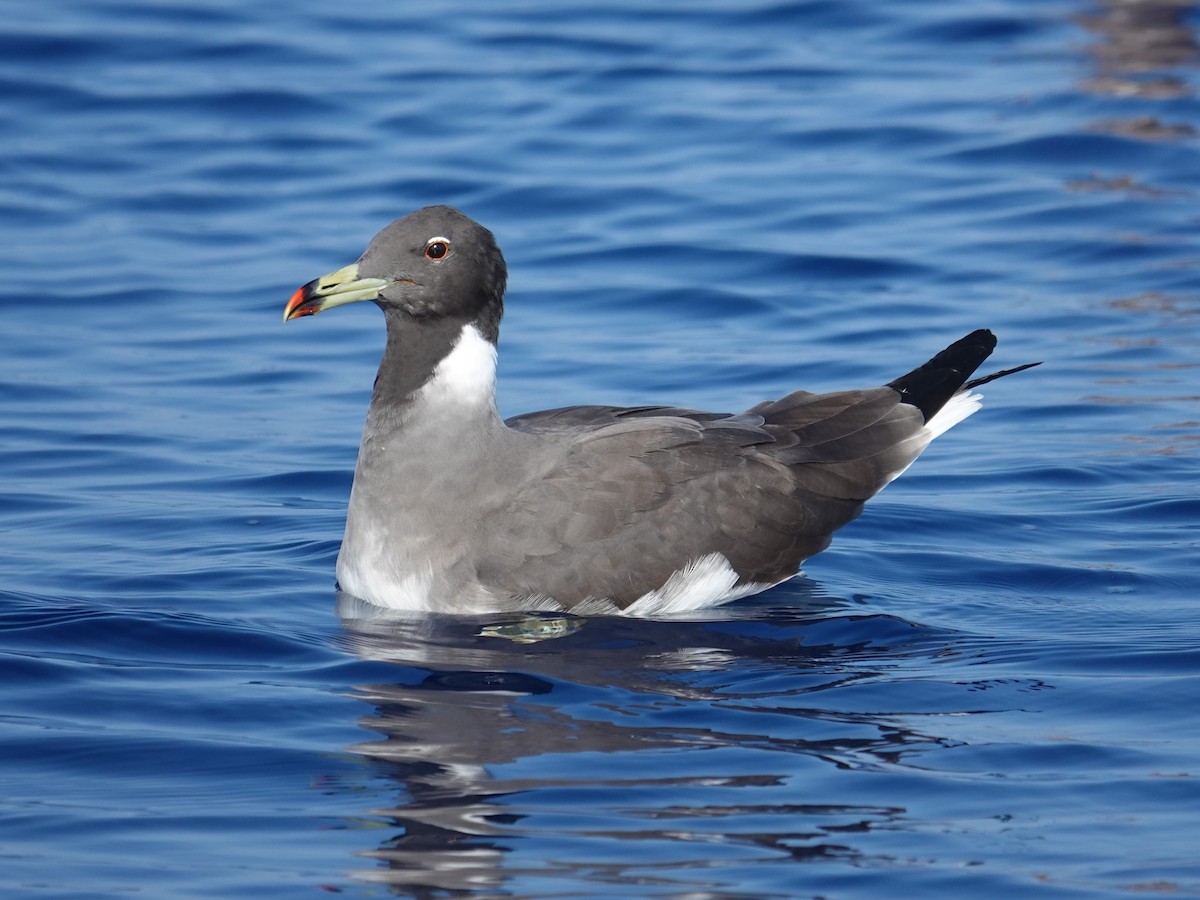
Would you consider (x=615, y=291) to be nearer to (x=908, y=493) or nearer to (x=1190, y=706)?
(x=908, y=493)

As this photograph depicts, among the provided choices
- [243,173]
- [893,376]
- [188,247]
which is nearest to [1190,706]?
[893,376]

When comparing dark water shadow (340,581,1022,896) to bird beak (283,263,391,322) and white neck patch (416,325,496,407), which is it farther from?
bird beak (283,263,391,322)

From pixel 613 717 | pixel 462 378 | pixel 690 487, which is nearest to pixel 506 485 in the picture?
pixel 462 378

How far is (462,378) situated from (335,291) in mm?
678

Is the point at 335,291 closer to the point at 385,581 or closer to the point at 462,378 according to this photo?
the point at 462,378

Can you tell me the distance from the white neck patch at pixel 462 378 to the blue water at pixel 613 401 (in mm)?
1027

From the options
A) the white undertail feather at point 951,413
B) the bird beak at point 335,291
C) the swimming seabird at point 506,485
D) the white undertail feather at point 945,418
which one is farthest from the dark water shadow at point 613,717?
the bird beak at point 335,291

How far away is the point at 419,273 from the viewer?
7.93 m

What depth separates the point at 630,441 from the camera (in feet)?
26.5

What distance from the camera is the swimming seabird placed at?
779 cm

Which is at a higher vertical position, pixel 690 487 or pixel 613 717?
pixel 690 487

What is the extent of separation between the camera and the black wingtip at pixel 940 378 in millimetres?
8961

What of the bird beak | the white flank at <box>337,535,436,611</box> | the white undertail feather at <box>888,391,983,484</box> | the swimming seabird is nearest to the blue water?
the white flank at <box>337,535,436,611</box>

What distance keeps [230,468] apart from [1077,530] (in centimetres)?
458
